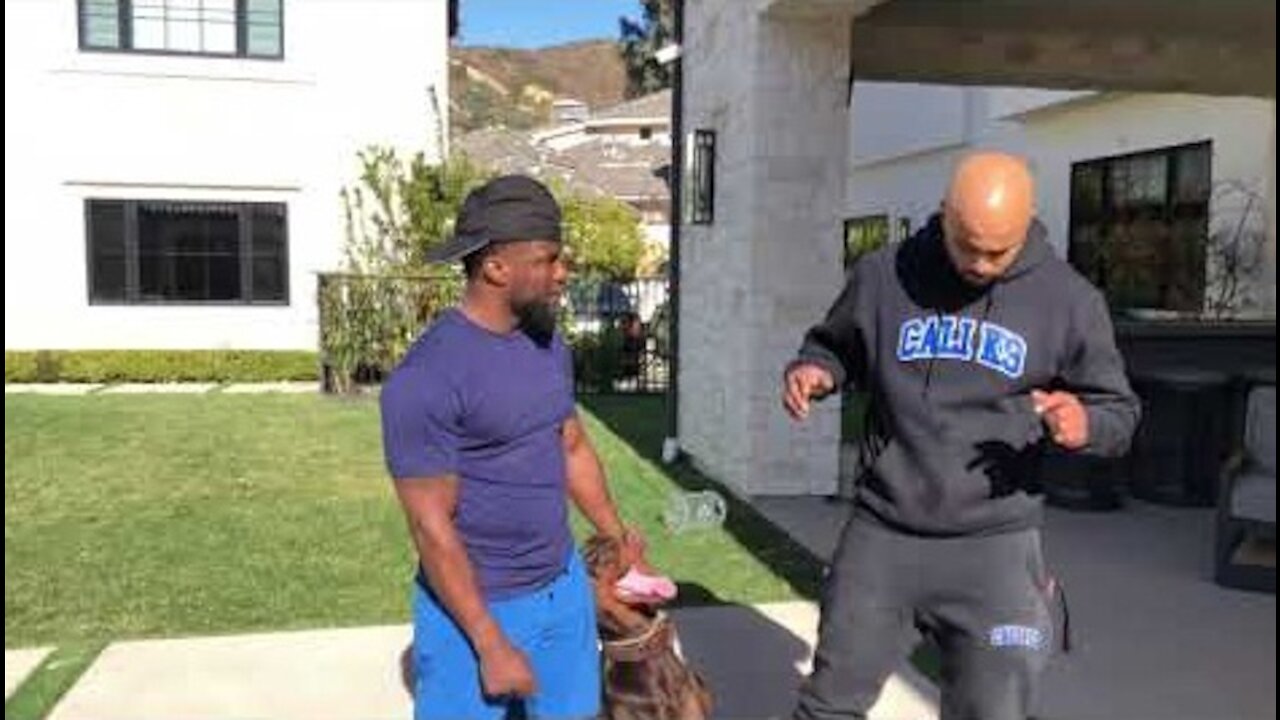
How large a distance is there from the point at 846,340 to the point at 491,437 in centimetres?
99

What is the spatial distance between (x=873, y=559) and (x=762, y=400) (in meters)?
5.02

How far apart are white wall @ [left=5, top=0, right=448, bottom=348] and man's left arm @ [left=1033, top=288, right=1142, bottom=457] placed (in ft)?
51.2

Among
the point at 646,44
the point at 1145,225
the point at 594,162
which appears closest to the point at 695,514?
the point at 1145,225

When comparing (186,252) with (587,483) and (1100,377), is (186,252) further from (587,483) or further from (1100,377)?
(1100,377)

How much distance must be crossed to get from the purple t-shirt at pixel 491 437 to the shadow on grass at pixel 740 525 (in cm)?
300

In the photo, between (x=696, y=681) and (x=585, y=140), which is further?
(x=585, y=140)

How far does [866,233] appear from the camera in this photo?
23.9 meters

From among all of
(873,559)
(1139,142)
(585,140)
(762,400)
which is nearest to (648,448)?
(762,400)

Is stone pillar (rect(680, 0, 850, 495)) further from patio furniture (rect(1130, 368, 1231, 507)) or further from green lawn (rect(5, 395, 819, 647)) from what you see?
patio furniture (rect(1130, 368, 1231, 507))

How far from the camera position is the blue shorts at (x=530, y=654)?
278cm

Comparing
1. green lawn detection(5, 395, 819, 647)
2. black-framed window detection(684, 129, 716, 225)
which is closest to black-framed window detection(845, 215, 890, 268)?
green lawn detection(5, 395, 819, 647)

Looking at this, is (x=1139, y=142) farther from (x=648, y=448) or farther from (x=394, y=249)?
(x=394, y=249)

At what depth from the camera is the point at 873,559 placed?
309 cm

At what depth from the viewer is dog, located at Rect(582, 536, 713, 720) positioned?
3.50 m
